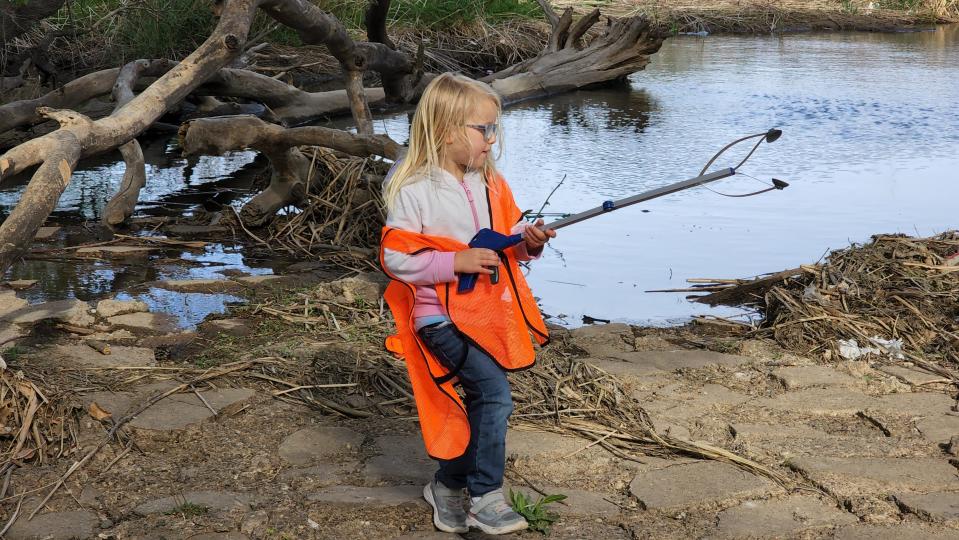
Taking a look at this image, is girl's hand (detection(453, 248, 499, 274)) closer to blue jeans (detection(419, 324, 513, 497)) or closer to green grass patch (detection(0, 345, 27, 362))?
blue jeans (detection(419, 324, 513, 497))

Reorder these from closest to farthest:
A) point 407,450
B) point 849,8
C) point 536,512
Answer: point 536,512, point 407,450, point 849,8

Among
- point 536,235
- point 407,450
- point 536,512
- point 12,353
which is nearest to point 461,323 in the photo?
point 536,235

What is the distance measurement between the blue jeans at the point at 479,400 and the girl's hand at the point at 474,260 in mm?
198

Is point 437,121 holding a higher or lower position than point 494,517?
higher

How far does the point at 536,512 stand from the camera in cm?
321

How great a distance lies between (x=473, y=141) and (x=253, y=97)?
7.82m

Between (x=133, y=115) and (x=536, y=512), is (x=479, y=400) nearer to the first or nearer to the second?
(x=536, y=512)

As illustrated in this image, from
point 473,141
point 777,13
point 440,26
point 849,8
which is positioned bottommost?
point 849,8

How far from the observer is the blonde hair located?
3039mm

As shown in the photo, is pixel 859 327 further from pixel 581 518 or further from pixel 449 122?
pixel 449 122

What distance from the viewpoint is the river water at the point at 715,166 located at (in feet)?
21.4

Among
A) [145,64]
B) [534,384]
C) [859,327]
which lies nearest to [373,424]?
[534,384]

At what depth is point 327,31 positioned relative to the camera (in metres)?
7.67

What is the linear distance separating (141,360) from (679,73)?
12220mm
